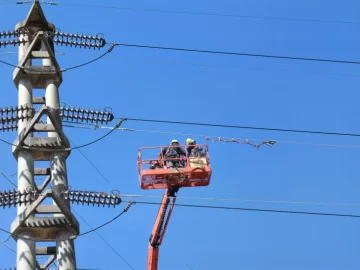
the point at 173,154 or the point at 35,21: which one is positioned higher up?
the point at 35,21

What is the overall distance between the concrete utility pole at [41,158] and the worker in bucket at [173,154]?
5265 mm

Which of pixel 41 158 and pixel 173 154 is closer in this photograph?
pixel 41 158

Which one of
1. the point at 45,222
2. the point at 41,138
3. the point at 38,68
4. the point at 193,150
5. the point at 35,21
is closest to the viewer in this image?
the point at 45,222

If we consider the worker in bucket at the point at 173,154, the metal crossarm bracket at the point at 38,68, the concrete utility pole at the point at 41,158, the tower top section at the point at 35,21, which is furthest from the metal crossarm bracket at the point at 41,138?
the worker in bucket at the point at 173,154

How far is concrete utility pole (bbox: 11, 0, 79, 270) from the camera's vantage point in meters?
25.0

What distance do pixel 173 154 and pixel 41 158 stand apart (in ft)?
21.2

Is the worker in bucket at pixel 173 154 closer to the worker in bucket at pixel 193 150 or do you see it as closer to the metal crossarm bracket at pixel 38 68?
the worker in bucket at pixel 193 150

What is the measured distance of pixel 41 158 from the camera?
26.5m

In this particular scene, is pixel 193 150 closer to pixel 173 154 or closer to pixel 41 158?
pixel 173 154

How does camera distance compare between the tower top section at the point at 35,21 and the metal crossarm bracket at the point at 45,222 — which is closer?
the metal crossarm bracket at the point at 45,222

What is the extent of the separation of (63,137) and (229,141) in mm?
6209

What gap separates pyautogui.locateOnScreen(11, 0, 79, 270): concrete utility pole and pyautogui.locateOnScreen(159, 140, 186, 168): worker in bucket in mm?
5265

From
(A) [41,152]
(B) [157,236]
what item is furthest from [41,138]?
(B) [157,236]

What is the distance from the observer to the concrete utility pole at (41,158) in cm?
2500
